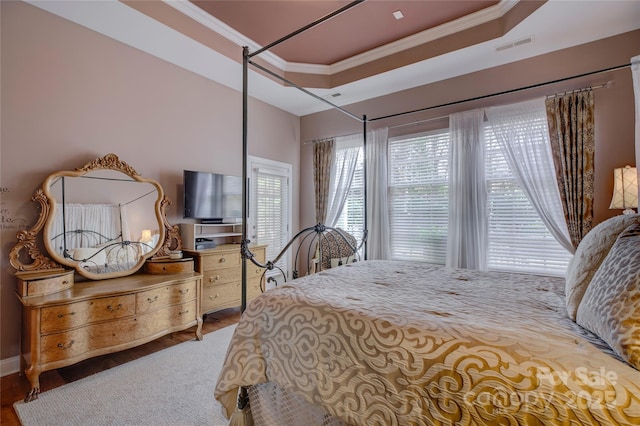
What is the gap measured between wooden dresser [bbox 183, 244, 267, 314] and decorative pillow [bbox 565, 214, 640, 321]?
2.82 metres

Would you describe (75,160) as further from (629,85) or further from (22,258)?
(629,85)

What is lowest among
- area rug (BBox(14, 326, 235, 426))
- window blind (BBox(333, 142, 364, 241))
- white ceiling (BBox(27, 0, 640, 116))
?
area rug (BBox(14, 326, 235, 426))

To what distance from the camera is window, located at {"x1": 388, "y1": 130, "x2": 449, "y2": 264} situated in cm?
377

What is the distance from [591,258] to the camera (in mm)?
1304

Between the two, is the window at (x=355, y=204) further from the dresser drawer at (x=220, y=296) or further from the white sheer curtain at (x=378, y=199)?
the dresser drawer at (x=220, y=296)

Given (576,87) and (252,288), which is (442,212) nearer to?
(576,87)

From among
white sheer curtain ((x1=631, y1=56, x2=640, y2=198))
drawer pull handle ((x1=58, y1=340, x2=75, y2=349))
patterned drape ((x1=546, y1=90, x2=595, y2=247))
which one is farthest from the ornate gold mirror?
white sheer curtain ((x1=631, y1=56, x2=640, y2=198))

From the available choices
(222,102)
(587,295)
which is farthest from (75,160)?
(587,295)

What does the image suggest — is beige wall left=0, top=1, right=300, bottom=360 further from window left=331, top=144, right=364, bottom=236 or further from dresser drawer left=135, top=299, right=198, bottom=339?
window left=331, top=144, right=364, bottom=236

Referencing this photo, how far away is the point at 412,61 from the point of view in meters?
3.38

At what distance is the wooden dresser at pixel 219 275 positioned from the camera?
3340 millimetres

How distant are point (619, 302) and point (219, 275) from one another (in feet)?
10.9

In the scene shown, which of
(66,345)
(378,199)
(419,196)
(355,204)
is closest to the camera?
(66,345)

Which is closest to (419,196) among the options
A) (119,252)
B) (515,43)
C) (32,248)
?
(515,43)
